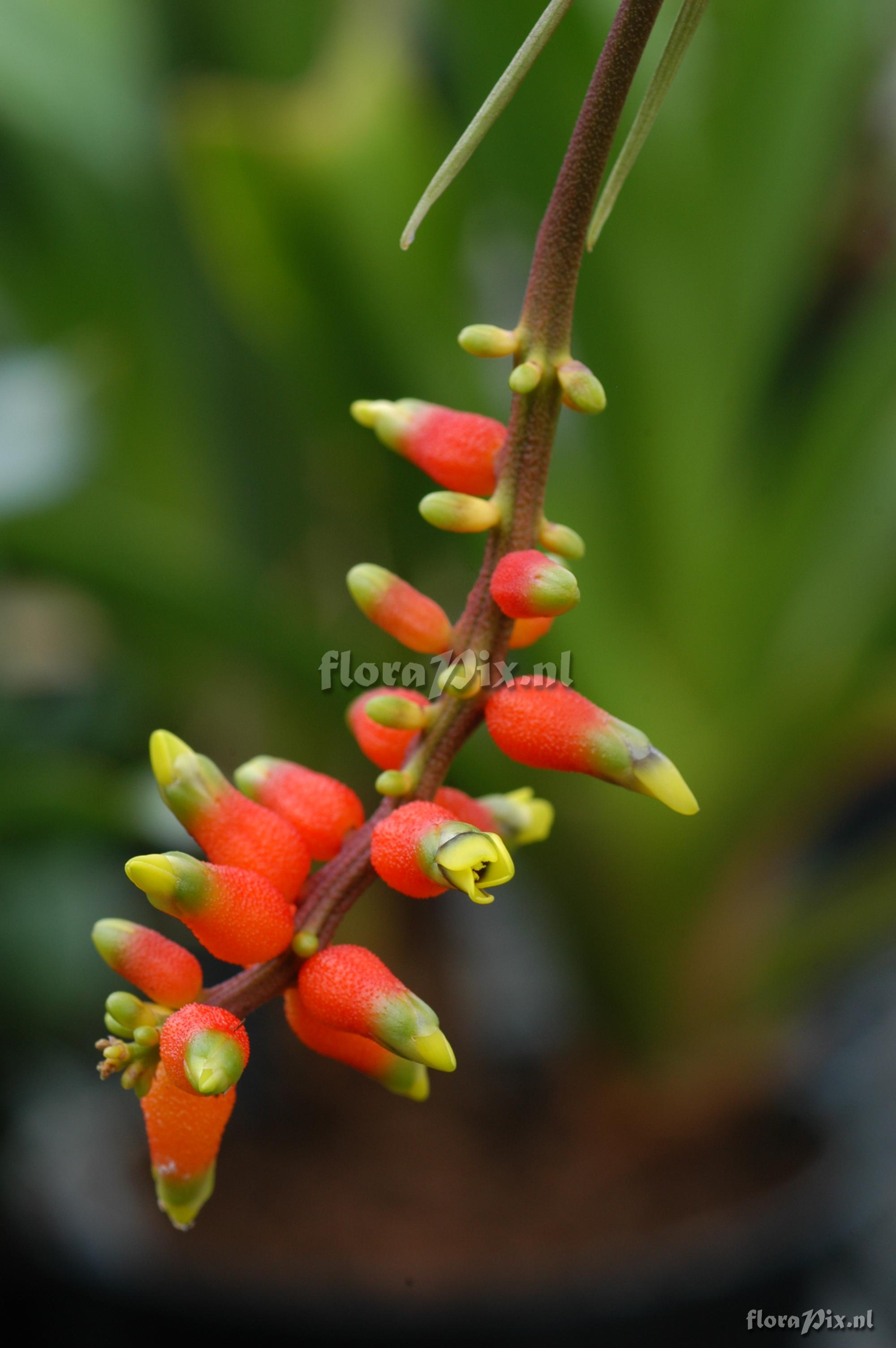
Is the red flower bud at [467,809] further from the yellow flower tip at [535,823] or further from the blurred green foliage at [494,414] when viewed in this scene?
the blurred green foliage at [494,414]

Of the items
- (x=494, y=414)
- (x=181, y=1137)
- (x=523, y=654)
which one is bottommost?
(x=181, y=1137)

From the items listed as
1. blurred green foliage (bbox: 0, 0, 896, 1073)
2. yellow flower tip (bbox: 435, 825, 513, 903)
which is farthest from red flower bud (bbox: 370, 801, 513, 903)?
blurred green foliage (bbox: 0, 0, 896, 1073)

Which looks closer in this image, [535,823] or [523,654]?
[535,823]

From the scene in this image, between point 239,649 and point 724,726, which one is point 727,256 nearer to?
point 724,726

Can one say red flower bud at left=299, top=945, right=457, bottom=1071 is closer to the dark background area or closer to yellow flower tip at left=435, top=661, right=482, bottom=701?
yellow flower tip at left=435, top=661, right=482, bottom=701

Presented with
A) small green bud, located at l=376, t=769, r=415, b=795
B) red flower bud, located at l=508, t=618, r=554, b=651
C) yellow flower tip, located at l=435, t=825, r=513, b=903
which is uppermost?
red flower bud, located at l=508, t=618, r=554, b=651

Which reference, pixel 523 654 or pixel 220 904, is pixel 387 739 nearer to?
pixel 220 904

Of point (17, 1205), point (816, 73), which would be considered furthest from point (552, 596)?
point (17, 1205)

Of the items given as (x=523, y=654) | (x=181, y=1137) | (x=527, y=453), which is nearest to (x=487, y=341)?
(x=527, y=453)
